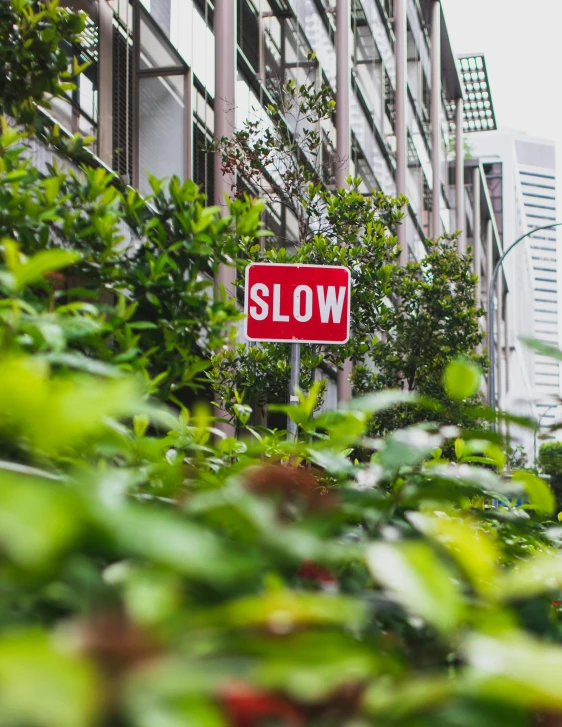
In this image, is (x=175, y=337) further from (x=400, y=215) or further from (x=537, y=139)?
(x=537, y=139)

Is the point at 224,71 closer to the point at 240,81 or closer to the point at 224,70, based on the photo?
the point at 224,70

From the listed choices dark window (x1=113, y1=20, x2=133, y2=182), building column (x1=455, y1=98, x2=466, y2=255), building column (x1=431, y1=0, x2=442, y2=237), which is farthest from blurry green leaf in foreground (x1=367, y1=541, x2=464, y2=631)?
building column (x1=455, y1=98, x2=466, y2=255)

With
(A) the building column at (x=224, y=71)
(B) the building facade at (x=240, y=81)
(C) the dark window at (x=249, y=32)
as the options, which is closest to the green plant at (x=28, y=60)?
(B) the building facade at (x=240, y=81)

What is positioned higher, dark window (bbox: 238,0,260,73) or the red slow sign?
dark window (bbox: 238,0,260,73)

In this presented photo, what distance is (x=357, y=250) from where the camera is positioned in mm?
11562

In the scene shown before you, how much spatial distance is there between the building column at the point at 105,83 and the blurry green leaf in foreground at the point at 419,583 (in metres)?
11.5

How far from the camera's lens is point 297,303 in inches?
225

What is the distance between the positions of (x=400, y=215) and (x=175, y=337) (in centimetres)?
1056

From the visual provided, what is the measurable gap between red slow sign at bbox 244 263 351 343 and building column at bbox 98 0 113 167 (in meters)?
6.68

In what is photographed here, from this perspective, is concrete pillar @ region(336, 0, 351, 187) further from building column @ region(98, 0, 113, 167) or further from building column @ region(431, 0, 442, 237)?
building column @ region(431, 0, 442, 237)

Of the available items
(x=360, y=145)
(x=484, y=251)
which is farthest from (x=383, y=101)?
(x=484, y=251)

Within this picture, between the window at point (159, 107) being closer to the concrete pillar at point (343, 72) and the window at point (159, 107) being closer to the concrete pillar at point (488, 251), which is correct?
the concrete pillar at point (343, 72)

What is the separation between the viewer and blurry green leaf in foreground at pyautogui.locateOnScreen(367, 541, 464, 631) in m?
0.73

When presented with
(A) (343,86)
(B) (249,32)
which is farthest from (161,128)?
(A) (343,86)
